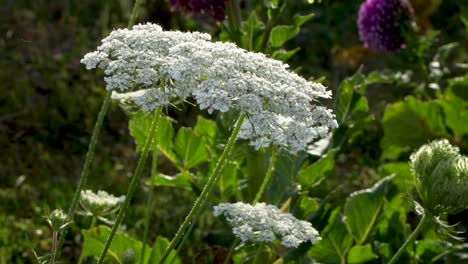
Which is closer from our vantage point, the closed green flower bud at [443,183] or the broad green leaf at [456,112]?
the closed green flower bud at [443,183]

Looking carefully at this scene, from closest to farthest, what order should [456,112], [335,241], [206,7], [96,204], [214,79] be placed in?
[214,79], [96,204], [335,241], [206,7], [456,112]

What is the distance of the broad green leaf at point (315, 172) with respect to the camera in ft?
9.86

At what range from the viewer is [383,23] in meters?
4.02

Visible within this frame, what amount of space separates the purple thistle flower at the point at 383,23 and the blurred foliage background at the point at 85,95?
0.10 meters

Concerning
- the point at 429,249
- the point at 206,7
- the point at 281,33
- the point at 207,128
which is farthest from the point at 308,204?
the point at 206,7

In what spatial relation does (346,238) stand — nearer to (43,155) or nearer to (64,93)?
(43,155)

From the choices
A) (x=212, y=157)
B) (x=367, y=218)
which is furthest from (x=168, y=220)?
(x=367, y=218)

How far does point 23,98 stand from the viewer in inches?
200

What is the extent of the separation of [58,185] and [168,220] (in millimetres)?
642

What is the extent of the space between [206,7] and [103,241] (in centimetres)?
95

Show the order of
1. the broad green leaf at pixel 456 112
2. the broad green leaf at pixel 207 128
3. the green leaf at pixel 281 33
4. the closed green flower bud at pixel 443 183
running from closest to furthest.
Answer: the closed green flower bud at pixel 443 183
the green leaf at pixel 281 33
the broad green leaf at pixel 207 128
the broad green leaf at pixel 456 112

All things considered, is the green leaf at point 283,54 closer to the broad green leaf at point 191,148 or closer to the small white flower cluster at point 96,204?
the broad green leaf at point 191,148

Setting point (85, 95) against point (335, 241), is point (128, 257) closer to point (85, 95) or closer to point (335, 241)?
point (335, 241)

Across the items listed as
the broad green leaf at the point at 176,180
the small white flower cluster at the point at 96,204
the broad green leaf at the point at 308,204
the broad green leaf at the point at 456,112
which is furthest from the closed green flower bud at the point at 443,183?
the broad green leaf at the point at 456,112
